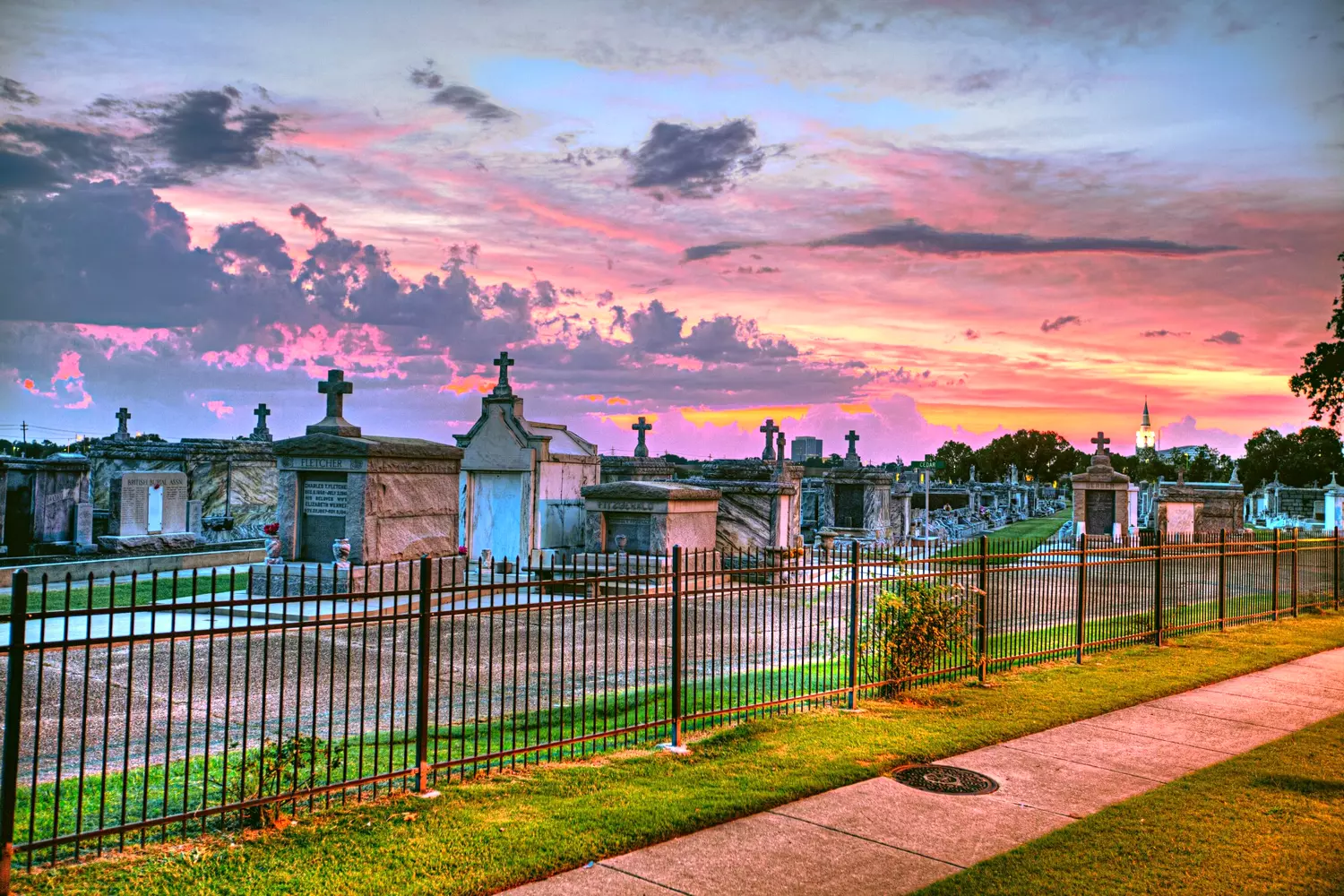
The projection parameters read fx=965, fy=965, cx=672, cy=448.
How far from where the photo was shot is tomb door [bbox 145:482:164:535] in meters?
A: 23.8

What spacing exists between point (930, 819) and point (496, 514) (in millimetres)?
17006

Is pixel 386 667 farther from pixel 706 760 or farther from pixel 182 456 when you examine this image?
pixel 182 456

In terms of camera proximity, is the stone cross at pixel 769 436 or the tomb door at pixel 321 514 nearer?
the tomb door at pixel 321 514

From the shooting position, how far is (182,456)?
31.6 meters

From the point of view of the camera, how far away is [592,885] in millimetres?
5410

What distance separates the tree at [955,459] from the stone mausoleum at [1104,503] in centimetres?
9360

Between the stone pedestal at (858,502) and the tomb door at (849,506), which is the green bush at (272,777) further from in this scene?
the tomb door at (849,506)

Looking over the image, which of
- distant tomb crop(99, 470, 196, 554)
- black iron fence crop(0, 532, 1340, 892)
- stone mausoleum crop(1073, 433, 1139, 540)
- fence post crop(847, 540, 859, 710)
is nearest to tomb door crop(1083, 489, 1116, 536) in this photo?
stone mausoleum crop(1073, 433, 1139, 540)

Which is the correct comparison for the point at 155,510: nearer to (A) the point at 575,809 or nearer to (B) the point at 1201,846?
(A) the point at 575,809

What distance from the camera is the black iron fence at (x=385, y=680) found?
19.4ft

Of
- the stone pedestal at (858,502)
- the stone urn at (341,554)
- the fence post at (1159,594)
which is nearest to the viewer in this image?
the fence post at (1159,594)

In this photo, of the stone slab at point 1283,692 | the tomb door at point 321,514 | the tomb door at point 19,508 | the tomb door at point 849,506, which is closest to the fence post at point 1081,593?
the stone slab at point 1283,692

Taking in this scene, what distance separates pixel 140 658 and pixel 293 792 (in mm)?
6737

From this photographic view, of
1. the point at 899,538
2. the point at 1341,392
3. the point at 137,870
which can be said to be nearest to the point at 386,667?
the point at 137,870
